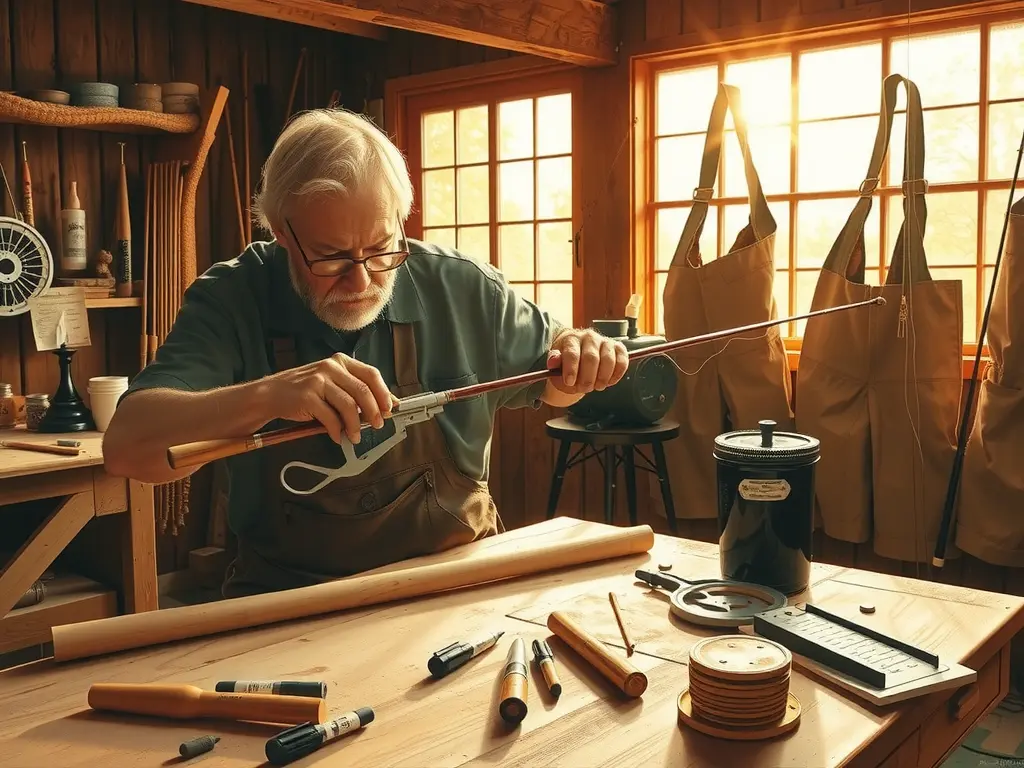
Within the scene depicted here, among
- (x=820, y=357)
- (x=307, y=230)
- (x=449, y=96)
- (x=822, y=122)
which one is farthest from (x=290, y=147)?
(x=449, y=96)

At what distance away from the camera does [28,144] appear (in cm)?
417

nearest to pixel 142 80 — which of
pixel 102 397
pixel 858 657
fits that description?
pixel 102 397

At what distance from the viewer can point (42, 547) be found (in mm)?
3258

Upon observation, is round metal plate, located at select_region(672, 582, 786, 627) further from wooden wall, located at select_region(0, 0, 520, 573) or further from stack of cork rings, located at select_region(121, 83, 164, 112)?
stack of cork rings, located at select_region(121, 83, 164, 112)

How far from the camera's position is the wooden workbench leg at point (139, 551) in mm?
3471

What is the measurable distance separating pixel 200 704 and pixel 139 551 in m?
2.40

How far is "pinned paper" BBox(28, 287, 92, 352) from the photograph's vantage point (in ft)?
13.2

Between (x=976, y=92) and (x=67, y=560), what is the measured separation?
12.2ft

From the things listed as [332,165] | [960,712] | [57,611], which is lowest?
[57,611]

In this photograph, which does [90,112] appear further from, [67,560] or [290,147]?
[290,147]

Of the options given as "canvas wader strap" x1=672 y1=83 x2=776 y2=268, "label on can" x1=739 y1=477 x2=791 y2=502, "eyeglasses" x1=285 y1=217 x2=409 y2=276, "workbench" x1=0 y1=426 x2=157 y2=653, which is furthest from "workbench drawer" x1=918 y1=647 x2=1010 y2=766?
"workbench" x1=0 y1=426 x2=157 y2=653

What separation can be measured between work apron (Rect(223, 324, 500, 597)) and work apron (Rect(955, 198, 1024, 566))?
6.89 feet

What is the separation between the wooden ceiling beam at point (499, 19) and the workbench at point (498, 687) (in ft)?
7.68

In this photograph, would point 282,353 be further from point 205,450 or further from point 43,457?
point 43,457
